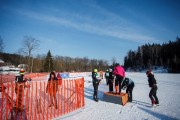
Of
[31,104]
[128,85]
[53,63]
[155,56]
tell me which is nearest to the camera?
[31,104]

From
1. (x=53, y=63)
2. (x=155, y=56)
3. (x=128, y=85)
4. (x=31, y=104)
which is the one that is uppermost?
(x=155, y=56)

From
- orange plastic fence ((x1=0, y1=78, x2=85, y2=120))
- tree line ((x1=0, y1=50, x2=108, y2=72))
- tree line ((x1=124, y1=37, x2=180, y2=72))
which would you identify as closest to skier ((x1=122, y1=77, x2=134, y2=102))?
orange plastic fence ((x1=0, y1=78, x2=85, y2=120))

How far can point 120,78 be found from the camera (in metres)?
9.98

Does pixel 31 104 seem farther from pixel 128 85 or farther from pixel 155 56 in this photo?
pixel 155 56

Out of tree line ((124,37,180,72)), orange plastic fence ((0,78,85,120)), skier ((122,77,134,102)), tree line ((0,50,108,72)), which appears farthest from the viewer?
tree line ((124,37,180,72))

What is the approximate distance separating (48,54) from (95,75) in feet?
204

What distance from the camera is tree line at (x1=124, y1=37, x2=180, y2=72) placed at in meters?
97.6

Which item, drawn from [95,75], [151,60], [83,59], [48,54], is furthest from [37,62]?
[95,75]

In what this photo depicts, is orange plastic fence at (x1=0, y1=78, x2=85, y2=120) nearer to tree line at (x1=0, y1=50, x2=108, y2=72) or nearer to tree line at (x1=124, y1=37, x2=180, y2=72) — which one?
tree line at (x1=0, y1=50, x2=108, y2=72)

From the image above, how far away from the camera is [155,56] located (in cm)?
11325

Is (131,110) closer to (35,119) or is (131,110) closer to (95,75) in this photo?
(95,75)

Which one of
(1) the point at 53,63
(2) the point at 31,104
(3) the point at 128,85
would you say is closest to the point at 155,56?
(1) the point at 53,63

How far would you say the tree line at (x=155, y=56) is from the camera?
97.6 meters

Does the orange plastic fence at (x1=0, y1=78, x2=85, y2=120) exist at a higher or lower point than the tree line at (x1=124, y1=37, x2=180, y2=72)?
lower
